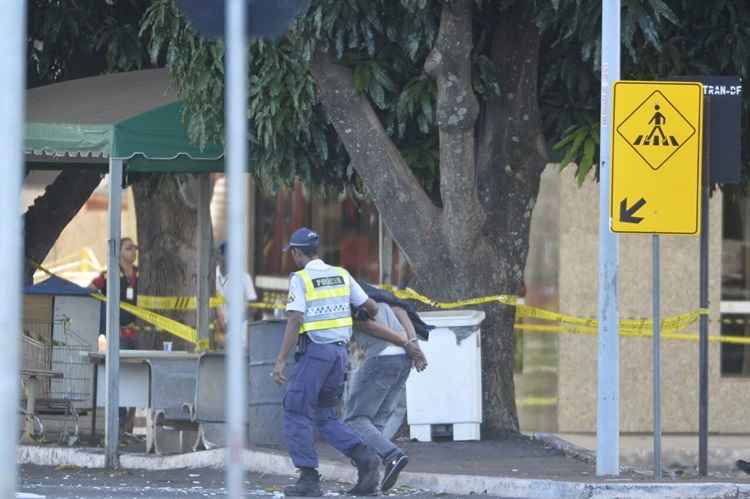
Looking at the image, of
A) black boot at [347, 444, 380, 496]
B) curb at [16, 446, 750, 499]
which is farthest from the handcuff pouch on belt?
curb at [16, 446, 750, 499]

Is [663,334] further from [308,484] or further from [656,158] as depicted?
[308,484]

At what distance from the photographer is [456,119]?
13414 mm

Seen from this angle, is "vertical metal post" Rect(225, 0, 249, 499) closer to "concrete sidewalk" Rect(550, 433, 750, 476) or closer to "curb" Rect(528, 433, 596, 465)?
"curb" Rect(528, 433, 596, 465)

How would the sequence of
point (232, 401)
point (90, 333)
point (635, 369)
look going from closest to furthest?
1. point (232, 401)
2. point (90, 333)
3. point (635, 369)

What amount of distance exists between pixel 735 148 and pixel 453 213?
2.67m

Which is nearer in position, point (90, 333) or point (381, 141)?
point (381, 141)

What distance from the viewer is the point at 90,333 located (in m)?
16.1

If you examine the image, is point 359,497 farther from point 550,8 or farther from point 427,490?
point 550,8

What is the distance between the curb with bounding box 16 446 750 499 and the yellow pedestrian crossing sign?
5.35ft

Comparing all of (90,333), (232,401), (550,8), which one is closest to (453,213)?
(550,8)

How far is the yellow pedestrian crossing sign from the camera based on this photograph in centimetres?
1149

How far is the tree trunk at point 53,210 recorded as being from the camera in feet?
60.1

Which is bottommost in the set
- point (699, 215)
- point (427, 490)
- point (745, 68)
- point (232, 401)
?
point (427, 490)

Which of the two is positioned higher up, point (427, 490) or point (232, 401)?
point (232, 401)
